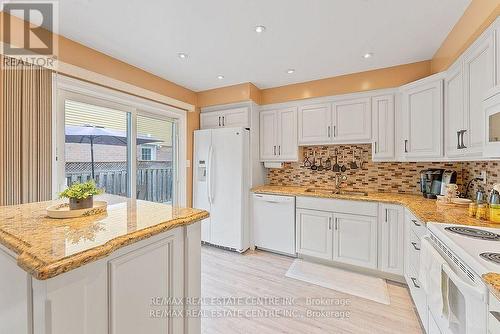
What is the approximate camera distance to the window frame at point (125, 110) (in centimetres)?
206

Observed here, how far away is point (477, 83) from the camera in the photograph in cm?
161

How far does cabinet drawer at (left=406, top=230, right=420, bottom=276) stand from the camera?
190 cm

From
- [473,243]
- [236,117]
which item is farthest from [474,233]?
[236,117]

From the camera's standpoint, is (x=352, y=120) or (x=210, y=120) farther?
(x=210, y=120)

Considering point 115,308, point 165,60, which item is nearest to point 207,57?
point 165,60

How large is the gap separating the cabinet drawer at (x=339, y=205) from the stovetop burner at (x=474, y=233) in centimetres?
110

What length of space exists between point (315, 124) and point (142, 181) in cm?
259

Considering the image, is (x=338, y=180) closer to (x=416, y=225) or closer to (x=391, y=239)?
(x=391, y=239)

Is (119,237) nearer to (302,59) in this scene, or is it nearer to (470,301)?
(470,301)

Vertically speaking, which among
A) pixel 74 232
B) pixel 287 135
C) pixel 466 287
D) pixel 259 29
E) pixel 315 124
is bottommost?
pixel 466 287

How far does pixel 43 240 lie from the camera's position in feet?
2.84

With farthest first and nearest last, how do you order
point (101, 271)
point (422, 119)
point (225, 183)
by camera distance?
point (225, 183)
point (422, 119)
point (101, 271)

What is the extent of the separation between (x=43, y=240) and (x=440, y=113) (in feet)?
10.3

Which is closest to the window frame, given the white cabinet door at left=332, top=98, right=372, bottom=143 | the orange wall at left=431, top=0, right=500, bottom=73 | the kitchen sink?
the kitchen sink
